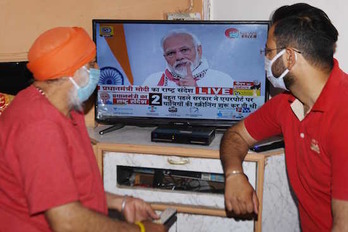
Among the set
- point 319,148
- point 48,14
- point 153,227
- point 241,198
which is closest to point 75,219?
point 153,227

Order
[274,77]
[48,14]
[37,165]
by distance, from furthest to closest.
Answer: [48,14] < [274,77] < [37,165]

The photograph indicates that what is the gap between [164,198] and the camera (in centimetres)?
232

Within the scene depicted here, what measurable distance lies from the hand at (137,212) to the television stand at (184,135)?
581 millimetres

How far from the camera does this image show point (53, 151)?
4.51 ft

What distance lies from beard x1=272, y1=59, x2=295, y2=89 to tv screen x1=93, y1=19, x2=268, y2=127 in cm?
53

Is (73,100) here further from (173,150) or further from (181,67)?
(181,67)

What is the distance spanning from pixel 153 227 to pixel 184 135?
75 cm

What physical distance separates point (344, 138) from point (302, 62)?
0.34 m

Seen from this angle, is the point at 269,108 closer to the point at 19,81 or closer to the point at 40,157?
the point at 40,157

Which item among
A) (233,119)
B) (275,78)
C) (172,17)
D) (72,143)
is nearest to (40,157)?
(72,143)

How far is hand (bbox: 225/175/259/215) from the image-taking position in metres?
1.90

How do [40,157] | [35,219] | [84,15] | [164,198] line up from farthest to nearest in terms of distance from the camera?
[84,15] → [164,198] → [35,219] → [40,157]

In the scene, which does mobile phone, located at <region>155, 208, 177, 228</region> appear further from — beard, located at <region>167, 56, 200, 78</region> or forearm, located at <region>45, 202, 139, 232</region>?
beard, located at <region>167, 56, 200, 78</region>

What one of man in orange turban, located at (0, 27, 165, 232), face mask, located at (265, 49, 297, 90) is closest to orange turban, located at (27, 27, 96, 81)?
man in orange turban, located at (0, 27, 165, 232)
